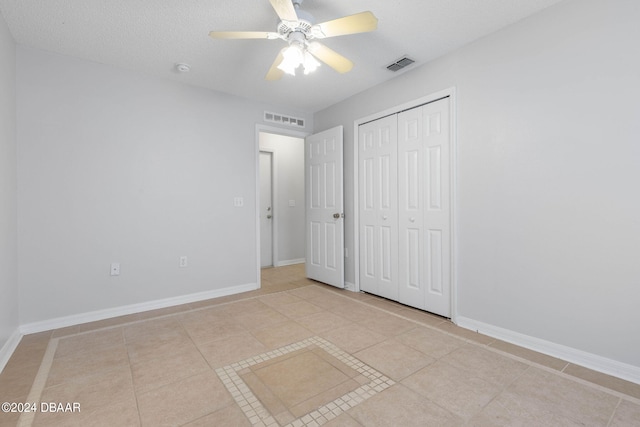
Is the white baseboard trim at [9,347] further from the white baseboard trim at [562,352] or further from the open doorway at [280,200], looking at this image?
the white baseboard trim at [562,352]

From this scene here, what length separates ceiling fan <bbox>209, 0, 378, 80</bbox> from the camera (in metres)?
1.72

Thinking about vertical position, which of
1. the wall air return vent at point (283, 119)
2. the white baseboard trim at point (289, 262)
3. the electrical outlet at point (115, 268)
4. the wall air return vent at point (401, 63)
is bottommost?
the white baseboard trim at point (289, 262)

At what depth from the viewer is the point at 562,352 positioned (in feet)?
6.53

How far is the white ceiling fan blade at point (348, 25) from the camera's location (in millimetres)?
1703

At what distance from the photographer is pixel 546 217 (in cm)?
208

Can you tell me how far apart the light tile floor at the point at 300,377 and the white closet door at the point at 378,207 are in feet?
2.24

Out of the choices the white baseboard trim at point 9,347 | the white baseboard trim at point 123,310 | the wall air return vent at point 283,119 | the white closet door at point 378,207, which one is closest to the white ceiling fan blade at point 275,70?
the white closet door at point 378,207

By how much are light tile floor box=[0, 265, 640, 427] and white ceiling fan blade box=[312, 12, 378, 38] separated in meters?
2.17

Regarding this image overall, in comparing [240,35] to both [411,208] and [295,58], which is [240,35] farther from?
[411,208]

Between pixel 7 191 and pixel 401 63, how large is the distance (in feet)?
11.5

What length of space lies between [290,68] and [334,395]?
214 cm

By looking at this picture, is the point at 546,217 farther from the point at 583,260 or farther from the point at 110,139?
the point at 110,139

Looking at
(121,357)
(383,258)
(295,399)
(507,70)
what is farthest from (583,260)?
(121,357)

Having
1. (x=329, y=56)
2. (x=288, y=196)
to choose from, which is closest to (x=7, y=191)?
(x=329, y=56)
